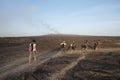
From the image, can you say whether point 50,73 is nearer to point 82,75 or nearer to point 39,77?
point 39,77

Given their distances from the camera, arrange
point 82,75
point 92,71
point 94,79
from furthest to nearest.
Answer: point 92,71, point 82,75, point 94,79

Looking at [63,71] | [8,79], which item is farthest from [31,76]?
[63,71]

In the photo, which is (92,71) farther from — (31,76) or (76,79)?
(31,76)

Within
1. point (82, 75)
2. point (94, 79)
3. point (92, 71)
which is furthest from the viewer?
point (92, 71)

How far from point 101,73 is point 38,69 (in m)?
5.48

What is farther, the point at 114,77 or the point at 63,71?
the point at 63,71

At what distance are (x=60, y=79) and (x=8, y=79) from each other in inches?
153

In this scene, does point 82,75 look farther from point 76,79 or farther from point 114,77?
point 114,77

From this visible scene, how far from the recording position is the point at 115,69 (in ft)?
60.8

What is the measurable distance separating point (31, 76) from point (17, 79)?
3.69 ft

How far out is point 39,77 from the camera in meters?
16.5

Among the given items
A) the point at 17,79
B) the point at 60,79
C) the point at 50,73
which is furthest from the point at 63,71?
the point at 17,79

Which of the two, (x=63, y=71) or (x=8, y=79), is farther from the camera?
(x=63, y=71)

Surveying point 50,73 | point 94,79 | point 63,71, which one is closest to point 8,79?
point 50,73
